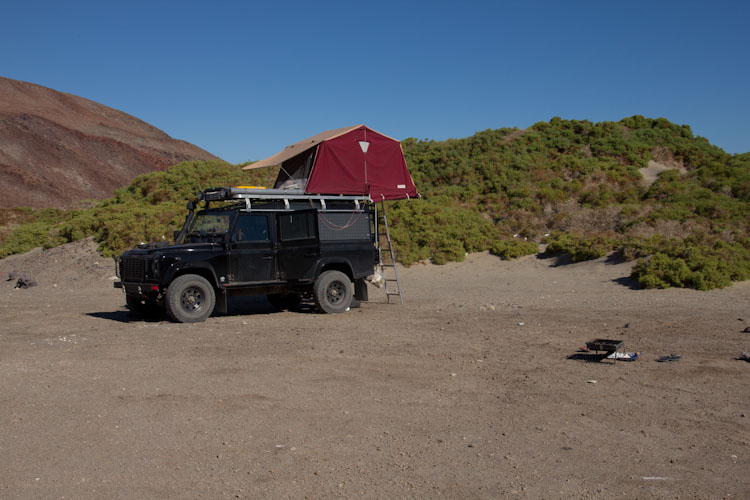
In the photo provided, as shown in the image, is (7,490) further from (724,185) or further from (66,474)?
(724,185)

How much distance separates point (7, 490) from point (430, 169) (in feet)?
112

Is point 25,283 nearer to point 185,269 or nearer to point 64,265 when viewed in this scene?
point 64,265

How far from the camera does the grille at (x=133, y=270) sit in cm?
1195

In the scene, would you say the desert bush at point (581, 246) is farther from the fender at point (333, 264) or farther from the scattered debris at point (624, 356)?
the scattered debris at point (624, 356)

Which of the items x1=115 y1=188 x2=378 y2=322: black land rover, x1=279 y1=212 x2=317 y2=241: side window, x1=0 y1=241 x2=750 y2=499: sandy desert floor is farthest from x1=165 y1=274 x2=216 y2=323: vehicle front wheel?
x1=279 y1=212 x2=317 y2=241: side window

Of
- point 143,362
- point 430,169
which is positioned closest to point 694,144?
point 430,169

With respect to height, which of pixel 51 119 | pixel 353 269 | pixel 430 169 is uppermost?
pixel 51 119

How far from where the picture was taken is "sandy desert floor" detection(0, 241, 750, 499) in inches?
183

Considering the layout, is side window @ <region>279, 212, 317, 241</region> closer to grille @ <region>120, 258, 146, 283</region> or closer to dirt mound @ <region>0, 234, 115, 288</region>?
grille @ <region>120, 258, 146, 283</region>

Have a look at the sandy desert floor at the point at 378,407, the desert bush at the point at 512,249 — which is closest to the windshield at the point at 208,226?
the sandy desert floor at the point at 378,407

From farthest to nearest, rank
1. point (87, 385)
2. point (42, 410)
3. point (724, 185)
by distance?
1. point (724, 185)
2. point (87, 385)
3. point (42, 410)

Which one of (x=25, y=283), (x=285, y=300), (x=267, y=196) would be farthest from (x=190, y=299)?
(x=25, y=283)

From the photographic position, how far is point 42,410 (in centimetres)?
634

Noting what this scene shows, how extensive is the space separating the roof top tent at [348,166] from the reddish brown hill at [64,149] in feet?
179
